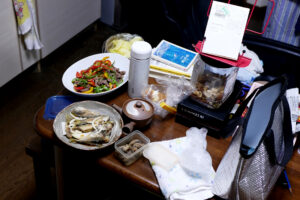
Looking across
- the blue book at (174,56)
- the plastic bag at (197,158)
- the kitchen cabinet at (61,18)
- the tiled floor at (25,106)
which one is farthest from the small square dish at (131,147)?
the kitchen cabinet at (61,18)

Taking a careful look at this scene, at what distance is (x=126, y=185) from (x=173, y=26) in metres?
1.06

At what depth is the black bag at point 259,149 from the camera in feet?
3.11

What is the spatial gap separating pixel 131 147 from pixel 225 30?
0.55 m

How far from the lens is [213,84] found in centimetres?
133

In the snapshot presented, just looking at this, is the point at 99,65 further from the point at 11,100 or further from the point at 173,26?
the point at 11,100

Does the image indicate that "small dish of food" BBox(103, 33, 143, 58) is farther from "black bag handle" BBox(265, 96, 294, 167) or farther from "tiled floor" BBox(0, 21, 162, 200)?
"black bag handle" BBox(265, 96, 294, 167)

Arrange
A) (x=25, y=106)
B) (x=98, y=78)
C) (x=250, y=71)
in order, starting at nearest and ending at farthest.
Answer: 1. (x=98, y=78)
2. (x=250, y=71)
3. (x=25, y=106)

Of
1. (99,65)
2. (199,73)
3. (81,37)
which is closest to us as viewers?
(199,73)

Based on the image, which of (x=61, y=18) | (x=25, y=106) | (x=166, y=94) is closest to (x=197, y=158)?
(x=166, y=94)

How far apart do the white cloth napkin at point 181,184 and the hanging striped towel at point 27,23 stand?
1685 millimetres

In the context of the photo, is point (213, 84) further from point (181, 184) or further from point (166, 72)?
point (181, 184)

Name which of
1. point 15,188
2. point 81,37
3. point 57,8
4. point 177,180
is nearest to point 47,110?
point 177,180

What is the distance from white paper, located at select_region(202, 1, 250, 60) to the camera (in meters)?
1.21

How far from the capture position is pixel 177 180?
109cm
